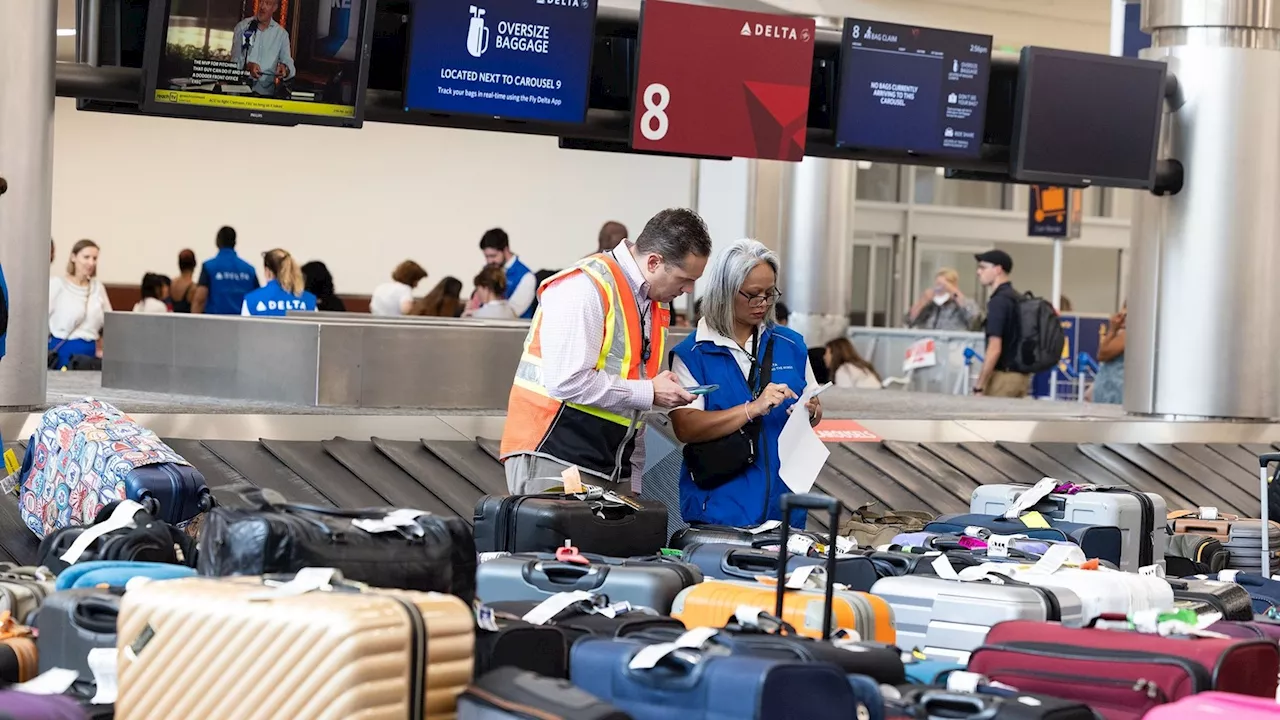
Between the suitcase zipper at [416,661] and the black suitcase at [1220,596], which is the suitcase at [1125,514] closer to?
the black suitcase at [1220,596]

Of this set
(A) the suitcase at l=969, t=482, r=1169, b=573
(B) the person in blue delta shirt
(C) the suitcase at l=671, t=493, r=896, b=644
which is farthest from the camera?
(B) the person in blue delta shirt

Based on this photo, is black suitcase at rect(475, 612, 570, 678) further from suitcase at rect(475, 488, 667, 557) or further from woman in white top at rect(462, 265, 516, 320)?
woman in white top at rect(462, 265, 516, 320)

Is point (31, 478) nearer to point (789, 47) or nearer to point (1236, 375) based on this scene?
point (789, 47)

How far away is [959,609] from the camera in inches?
133

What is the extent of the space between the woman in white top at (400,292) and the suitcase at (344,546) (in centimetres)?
979

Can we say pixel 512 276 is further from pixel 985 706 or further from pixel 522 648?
pixel 985 706

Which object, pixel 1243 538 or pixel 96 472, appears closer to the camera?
pixel 96 472

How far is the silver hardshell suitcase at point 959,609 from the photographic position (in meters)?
3.33

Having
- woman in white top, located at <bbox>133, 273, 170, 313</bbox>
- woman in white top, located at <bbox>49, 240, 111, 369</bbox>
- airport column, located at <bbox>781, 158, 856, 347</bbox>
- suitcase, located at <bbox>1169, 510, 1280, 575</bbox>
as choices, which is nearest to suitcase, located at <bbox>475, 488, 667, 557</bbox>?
suitcase, located at <bbox>1169, 510, 1280, 575</bbox>

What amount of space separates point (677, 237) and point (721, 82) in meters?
4.10

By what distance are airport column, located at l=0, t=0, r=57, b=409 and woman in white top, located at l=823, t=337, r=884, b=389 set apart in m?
8.33

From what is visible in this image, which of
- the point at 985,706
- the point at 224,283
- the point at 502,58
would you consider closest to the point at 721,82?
the point at 502,58

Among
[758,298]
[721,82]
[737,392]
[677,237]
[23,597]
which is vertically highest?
[721,82]

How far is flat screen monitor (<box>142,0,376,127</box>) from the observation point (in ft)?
23.1
